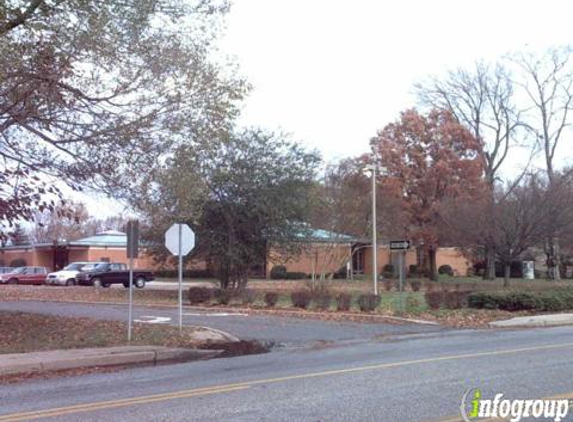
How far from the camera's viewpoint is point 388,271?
59438 mm

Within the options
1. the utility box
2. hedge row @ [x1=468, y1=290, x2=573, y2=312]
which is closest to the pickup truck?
hedge row @ [x1=468, y1=290, x2=573, y2=312]

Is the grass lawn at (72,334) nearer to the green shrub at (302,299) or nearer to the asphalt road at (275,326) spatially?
the asphalt road at (275,326)

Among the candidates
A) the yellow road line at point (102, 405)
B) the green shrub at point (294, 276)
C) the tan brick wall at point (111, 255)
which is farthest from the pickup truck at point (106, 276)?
the yellow road line at point (102, 405)

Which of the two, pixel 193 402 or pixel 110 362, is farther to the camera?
pixel 110 362

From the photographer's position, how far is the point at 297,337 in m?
15.8

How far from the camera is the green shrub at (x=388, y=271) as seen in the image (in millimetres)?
57075

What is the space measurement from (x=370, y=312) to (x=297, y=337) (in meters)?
6.32

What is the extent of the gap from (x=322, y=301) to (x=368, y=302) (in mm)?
2029

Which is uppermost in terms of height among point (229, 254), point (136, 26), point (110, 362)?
point (136, 26)

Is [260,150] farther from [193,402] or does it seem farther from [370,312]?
[193,402]

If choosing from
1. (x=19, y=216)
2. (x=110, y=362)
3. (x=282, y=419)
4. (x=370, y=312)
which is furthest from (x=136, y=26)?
(x=370, y=312)

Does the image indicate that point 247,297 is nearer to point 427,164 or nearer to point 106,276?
point 106,276

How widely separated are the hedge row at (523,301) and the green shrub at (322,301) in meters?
4.93

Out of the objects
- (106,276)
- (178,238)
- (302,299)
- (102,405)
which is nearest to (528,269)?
(106,276)
